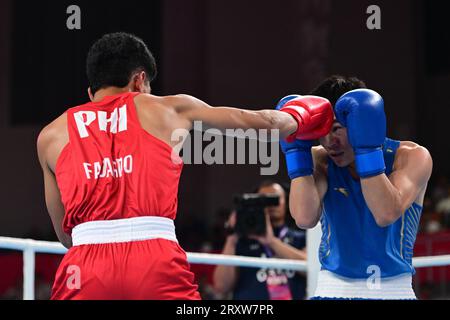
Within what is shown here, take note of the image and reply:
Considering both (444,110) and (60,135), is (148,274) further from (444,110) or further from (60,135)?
(444,110)

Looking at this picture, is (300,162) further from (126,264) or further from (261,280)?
(261,280)

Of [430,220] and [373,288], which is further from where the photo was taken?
[430,220]

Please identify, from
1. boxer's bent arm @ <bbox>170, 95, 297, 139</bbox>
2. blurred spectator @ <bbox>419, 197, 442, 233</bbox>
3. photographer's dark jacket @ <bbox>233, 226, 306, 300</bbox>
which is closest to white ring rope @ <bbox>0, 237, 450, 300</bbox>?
photographer's dark jacket @ <bbox>233, 226, 306, 300</bbox>

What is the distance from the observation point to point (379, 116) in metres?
2.26

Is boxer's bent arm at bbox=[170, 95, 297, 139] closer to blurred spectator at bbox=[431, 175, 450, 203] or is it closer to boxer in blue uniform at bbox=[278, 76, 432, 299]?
boxer in blue uniform at bbox=[278, 76, 432, 299]

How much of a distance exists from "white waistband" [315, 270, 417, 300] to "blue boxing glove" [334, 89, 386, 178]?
341 millimetres

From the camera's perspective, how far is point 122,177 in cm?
197

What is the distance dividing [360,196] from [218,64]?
7.37 metres

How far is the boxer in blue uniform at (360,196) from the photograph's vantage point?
225 centimetres

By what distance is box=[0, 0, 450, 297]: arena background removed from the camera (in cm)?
920

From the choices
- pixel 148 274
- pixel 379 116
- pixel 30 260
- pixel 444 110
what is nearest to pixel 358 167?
pixel 379 116

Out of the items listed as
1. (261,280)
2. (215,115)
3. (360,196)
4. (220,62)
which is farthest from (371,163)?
(220,62)

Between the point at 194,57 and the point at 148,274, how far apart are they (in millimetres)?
8073

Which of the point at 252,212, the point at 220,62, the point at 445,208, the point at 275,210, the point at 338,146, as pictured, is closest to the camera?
the point at 338,146
